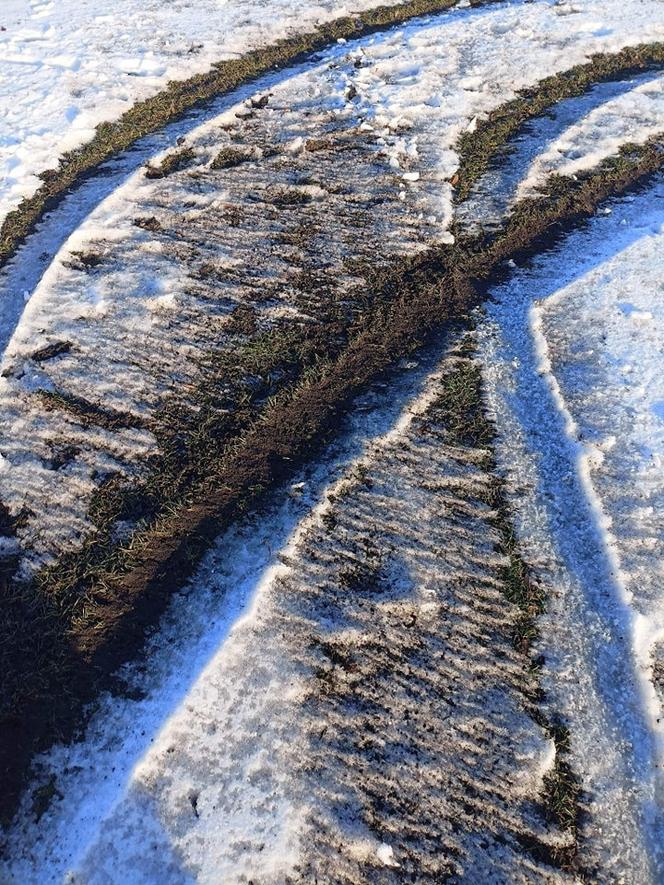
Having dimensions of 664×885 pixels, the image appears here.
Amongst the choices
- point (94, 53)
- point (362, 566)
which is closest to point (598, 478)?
point (362, 566)

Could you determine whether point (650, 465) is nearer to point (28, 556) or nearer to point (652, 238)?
point (652, 238)

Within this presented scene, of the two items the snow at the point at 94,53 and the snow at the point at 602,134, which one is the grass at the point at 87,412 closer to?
the snow at the point at 94,53

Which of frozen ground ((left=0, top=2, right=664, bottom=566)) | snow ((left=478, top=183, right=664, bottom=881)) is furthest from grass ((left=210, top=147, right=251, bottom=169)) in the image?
snow ((left=478, top=183, right=664, bottom=881))

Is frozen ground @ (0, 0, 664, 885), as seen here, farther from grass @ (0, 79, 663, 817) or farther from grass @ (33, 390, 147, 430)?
grass @ (0, 79, 663, 817)

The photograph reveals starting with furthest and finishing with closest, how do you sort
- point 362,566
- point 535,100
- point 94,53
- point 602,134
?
1. point 94,53
2. point 535,100
3. point 602,134
4. point 362,566

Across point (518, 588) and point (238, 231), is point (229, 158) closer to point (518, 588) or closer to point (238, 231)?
point (238, 231)

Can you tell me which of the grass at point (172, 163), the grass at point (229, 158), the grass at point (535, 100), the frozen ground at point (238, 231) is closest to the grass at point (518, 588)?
the frozen ground at point (238, 231)
